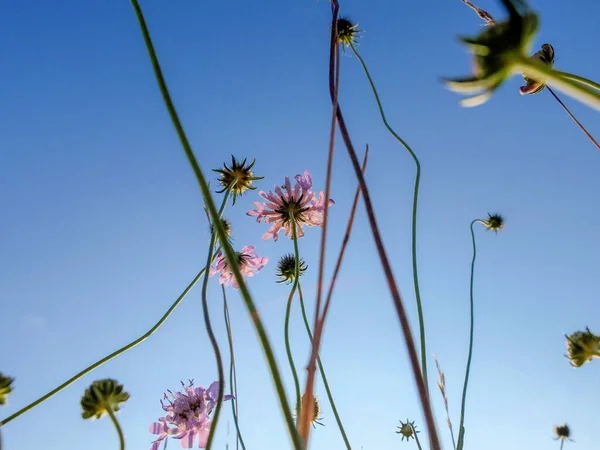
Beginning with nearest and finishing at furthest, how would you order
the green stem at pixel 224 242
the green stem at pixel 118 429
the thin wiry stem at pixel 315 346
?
1. the green stem at pixel 224 242
2. the thin wiry stem at pixel 315 346
3. the green stem at pixel 118 429

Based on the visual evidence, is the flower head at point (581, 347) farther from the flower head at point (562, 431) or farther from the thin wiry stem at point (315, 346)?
the flower head at point (562, 431)

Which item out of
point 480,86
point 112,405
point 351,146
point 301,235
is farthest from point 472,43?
point 301,235

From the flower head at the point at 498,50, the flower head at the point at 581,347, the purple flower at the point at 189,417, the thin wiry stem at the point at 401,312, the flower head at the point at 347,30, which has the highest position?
the flower head at the point at 347,30

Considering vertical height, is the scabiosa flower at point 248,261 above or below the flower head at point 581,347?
above

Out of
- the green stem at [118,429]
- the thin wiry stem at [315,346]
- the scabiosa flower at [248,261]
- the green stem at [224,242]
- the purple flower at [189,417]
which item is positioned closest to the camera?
the green stem at [224,242]

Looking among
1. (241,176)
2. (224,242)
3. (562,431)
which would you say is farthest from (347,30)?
(562,431)

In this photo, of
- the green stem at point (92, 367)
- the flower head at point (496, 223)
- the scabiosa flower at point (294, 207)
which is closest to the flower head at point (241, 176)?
the scabiosa flower at point (294, 207)

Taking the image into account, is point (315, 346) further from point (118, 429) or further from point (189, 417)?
point (189, 417)
